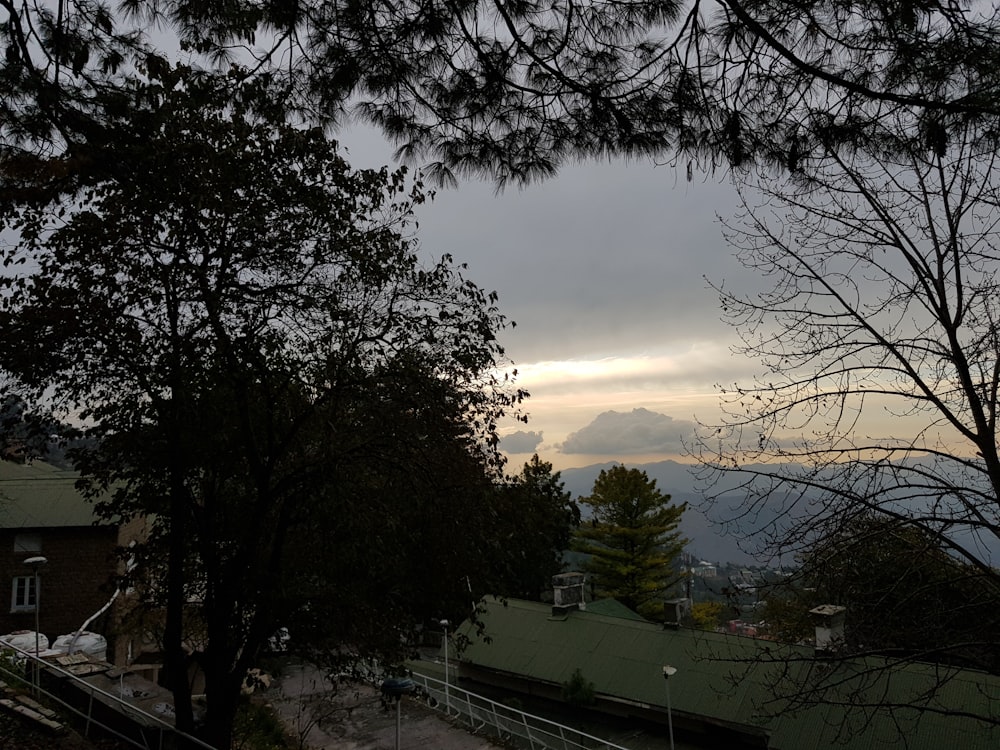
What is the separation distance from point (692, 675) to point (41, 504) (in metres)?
23.8

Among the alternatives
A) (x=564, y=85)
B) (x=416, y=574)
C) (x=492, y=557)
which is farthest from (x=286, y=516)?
(x=564, y=85)

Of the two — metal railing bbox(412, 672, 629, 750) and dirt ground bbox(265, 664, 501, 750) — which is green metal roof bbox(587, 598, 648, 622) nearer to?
metal railing bbox(412, 672, 629, 750)

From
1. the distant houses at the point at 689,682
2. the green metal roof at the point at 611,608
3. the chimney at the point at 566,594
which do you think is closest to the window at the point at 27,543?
the distant houses at the point at 689,682

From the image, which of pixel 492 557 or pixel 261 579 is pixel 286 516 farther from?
pixel 492 557

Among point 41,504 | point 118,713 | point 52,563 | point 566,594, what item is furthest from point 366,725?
point 41,504

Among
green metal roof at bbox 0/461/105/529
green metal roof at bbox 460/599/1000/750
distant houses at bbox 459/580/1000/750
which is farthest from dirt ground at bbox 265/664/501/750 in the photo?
green metal roof at bbox 0/461/105/529

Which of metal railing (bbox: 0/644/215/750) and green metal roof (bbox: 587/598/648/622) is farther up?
metal railing (bbox: 0/644/215/750)

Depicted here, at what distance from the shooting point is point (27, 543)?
79.3 feet

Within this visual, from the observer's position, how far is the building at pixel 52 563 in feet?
77.4

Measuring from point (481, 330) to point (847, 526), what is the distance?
5.53 m

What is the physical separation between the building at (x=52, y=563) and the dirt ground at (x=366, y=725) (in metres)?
9.53

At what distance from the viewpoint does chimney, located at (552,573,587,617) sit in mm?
23750

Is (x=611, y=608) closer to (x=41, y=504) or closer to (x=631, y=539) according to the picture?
(x=631, y=539)

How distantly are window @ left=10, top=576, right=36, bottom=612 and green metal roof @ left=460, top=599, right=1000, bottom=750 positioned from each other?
622 inches
